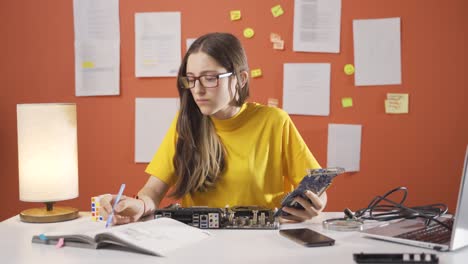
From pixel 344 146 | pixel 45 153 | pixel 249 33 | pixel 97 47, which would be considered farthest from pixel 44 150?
pixel 344 146

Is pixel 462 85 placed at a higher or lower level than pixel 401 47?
lower

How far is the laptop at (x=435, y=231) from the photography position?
4.49 ft

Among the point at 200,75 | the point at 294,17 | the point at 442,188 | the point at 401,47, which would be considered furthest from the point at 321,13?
the point at 200,75

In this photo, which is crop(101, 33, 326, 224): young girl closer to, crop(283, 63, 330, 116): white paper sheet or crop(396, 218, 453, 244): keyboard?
crop(396, 218, 453, 244): keyboard

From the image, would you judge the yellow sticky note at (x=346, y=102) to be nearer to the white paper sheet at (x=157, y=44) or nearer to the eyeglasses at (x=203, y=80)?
the white paper sheet at (x=157, y=44)

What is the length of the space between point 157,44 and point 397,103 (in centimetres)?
135

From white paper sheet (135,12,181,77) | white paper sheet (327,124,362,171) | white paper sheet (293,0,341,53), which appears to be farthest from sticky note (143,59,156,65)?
white paper sheet (327,124,362,171)

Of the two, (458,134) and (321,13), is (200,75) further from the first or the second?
(458,134)

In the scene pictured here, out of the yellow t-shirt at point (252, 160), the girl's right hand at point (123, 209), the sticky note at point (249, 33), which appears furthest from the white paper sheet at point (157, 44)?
the girl's right hand at point (123, 209)

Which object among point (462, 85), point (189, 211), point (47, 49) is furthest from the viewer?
point (47, 49)

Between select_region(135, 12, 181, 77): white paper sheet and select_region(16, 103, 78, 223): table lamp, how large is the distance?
1.27 m

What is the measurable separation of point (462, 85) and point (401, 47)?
38 cm

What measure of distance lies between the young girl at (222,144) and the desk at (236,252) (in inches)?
17.7

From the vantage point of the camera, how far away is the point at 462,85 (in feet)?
10.4
